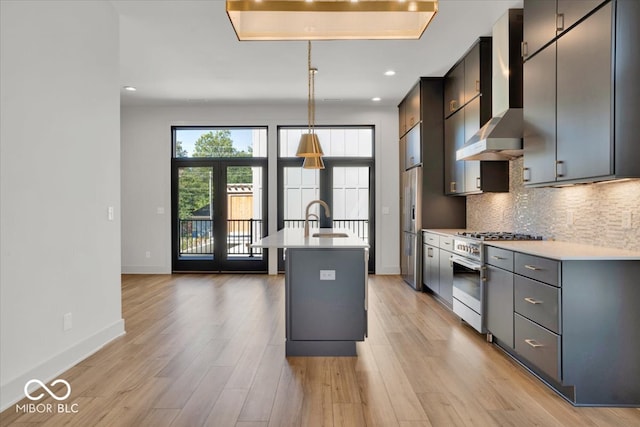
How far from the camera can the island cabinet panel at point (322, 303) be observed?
3102 millimetres

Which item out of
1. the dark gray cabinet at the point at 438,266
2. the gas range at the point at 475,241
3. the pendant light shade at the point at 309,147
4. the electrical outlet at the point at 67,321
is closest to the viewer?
the electrical outlet at the point at 67,321

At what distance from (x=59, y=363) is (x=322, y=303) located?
6.23ft

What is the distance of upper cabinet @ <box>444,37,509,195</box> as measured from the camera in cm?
413

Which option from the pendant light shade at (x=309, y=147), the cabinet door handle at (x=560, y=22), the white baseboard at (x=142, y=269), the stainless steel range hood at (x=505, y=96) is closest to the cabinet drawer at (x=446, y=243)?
the stainless steel range hood at (x=505, y=96)

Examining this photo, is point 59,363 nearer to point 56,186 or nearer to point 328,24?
point 56,186

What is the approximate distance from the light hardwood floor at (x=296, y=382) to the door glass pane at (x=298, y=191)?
9.78 feet

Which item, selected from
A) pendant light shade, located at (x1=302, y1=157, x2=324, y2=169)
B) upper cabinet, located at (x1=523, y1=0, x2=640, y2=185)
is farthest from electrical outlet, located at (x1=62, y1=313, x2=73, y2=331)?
upper cabinet, located at (x1=523, y1=0, x2=640, y2=185)

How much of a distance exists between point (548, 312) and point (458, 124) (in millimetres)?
2943

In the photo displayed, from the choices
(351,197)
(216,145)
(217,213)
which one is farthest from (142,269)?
(351,197)

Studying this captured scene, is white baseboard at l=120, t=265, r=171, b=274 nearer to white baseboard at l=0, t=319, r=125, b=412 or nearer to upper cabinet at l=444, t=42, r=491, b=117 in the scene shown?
white baseboard at l=0, t=319, r=125, b=412

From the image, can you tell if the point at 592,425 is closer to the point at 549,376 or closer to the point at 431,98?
the point at 549,376

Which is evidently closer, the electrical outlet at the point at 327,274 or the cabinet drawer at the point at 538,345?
the cabinet drawer at the point at 538,345

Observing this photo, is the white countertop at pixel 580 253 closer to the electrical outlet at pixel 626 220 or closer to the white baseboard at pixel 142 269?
the electrical outlet at pixel 626 220

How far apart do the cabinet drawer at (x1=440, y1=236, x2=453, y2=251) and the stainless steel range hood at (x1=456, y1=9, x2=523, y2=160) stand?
3.16 feet
